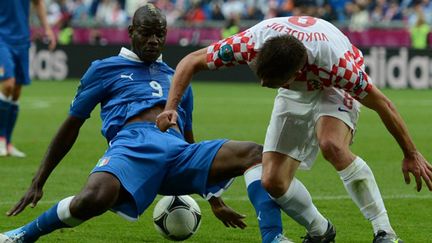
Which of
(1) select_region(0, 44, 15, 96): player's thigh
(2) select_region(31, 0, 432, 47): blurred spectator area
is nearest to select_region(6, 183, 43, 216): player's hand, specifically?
(1) select_region(0, 44, 15, 96): player's thigh

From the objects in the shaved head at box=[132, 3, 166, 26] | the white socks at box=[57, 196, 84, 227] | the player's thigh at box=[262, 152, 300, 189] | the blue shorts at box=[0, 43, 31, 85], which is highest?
the shaved head at box=[132, 3, 166, 26]

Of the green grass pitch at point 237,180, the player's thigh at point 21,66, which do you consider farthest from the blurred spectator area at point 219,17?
the player's thigh at point 21,66

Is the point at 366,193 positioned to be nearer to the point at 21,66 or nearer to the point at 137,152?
the point at 137,152

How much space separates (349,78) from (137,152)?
1.39 metres

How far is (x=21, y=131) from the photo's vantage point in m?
16.1

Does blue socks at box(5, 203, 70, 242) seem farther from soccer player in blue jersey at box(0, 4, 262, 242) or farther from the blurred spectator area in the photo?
the blurred spectator area

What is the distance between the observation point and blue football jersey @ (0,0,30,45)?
12.7 metres

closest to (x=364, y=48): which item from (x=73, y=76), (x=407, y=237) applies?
(x=73, y=76)

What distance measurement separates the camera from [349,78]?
6.49 m

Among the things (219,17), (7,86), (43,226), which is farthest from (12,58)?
(219,17)

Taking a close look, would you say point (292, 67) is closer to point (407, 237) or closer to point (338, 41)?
point (338, 41)

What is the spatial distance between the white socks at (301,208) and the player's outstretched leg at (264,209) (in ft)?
0.25

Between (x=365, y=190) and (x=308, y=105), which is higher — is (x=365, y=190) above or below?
below

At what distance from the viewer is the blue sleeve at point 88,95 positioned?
7141mm
